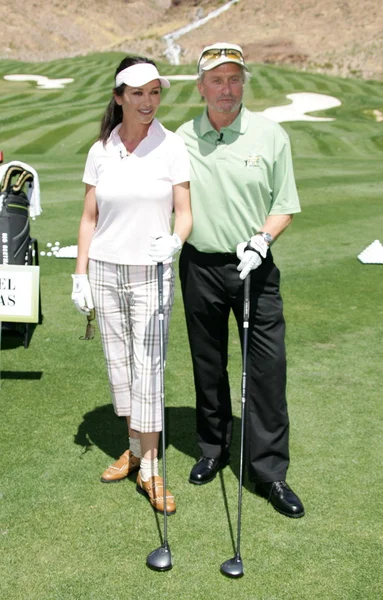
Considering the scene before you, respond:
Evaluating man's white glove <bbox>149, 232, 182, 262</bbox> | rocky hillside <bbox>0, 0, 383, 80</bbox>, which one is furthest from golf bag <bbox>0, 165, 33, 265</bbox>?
rocky hillside <bbox>0, 0, 383, 80</bbox>

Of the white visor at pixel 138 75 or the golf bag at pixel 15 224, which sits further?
the golf bag at pixel 15 224

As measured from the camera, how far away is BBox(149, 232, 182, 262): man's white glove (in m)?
3.57

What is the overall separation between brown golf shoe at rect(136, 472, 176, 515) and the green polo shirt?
51.0 inches

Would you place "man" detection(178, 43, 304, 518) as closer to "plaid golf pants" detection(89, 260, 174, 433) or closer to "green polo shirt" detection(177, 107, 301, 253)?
"green polo shirt" detection(177, 107, 301, 253)

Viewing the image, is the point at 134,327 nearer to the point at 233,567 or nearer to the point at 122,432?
the point at 122,432

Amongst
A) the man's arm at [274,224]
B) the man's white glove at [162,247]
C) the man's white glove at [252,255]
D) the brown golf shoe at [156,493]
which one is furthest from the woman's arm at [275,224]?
the brown golf shoe at [156,493]

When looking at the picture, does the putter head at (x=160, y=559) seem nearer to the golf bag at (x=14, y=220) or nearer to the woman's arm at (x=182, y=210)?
the woman's arm at (x=182, y=210)

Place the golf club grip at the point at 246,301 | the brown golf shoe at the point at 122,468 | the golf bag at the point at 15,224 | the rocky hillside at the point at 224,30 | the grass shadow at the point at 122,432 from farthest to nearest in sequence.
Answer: the rocky hillside at the point at 224,30 < the golf bag at the point at 15,224 < the grass shadow at the point at 122,432 < the brown golf shoe at the point at 122,468 < the golf club grip at the point at 246,301

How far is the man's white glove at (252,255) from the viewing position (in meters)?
3.58

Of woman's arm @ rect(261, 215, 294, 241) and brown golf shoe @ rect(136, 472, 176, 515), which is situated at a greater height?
woman's arm @ rect(261, 215, 294, 241)

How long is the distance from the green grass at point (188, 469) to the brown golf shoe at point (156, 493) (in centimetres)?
5

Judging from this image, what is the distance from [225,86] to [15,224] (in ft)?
10.00

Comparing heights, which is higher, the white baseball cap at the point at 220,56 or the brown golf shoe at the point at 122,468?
the white baseball cap at the point at 220,56

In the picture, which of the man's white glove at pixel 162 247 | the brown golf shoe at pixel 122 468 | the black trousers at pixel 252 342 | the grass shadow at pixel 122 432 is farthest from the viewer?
the grass shadow at pixel 122 432
